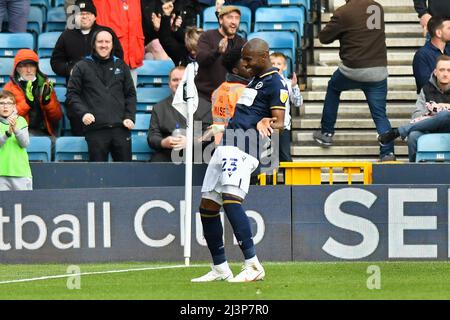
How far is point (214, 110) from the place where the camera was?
52.9 ft

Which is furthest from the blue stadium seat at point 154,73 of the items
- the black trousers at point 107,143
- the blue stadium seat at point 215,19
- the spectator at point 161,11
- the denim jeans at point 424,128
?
the denim jeans at point 424,128

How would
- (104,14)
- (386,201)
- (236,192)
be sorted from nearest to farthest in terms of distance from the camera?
(236,192), (386,201), (104,14)

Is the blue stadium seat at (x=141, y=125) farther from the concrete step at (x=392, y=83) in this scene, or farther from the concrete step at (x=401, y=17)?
the concrete step at (x=401, y=17)

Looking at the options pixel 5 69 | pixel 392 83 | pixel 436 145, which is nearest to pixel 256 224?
pixel 436 145

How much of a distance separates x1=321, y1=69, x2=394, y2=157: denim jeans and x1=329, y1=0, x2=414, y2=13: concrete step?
2619 mm

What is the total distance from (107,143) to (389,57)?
4.34 metres

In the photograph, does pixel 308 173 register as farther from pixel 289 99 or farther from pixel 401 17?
pixel 401 17

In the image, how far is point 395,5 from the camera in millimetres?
20062

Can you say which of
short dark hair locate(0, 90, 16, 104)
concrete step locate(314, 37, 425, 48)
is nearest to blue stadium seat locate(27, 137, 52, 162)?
short dark hair locate(0, 90, 16, 104)

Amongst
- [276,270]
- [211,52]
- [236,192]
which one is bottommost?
[276,270]

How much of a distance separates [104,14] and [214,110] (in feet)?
11.7

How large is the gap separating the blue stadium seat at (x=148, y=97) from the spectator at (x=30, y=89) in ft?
3.91
